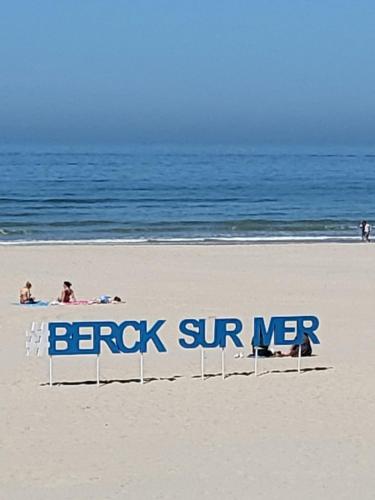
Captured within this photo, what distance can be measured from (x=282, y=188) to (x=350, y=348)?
54.2 metres

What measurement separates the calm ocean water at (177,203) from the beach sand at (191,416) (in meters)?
18.6

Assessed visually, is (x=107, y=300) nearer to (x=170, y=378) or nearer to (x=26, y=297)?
(x=26, y=297)

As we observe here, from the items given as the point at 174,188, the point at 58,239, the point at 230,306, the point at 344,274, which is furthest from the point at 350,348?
the point at 174,188

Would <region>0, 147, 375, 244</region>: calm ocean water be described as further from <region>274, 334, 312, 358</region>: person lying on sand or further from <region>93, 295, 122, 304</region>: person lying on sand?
<region>274, 334, 312, 358</region>: person lying on sand

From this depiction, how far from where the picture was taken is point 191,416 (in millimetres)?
13164

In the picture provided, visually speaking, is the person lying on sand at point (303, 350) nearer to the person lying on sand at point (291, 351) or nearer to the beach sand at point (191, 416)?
the person lying on sand at point (291, 351)

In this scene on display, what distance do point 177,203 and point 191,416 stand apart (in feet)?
143

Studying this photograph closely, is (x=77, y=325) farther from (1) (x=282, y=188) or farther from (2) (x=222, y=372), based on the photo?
(1) (x=282, y=188)

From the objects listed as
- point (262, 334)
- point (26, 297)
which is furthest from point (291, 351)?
point (26, 297)

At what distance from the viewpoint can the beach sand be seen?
1073 centimetres

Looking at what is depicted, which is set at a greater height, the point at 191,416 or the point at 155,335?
the point at 155,335

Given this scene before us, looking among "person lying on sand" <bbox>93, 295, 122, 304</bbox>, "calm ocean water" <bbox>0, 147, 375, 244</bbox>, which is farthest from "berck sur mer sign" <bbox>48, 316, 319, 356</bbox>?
"calm ocean water" <bbox>0, 147, 375, 244</bbox>

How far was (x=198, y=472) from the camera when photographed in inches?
433

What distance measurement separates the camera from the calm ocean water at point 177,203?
42625 millimetres
